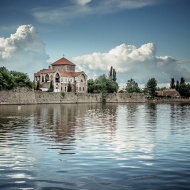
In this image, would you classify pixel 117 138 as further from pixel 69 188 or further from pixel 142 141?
pixel 69 188

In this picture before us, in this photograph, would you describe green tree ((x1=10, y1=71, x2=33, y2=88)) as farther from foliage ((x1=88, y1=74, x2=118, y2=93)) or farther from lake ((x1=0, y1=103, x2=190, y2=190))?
lake ((x1=0, y1=103, x2=190, y2=190))

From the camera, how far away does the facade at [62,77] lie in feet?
420

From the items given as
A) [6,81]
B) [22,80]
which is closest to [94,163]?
[6,81]

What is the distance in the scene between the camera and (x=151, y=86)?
161 metres

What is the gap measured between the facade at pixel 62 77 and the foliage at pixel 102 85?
4.29 m

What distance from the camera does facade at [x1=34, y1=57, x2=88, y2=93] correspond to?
128125mm

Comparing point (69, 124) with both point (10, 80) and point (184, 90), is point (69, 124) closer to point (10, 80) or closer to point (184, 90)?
point (10, 80)

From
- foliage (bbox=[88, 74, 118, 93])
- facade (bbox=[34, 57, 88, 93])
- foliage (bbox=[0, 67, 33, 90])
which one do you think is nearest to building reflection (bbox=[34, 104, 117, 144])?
foliage (bbox=[0, 67, 33, 90])

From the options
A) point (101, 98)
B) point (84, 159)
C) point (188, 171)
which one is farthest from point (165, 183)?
point (101, 98)

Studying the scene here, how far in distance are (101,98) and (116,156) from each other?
115227 mm

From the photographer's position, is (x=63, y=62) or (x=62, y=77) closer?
(x=62, y=77)

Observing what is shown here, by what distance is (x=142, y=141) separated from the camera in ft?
65.9

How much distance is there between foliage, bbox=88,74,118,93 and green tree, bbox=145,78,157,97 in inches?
796

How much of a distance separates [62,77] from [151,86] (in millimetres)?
47572
